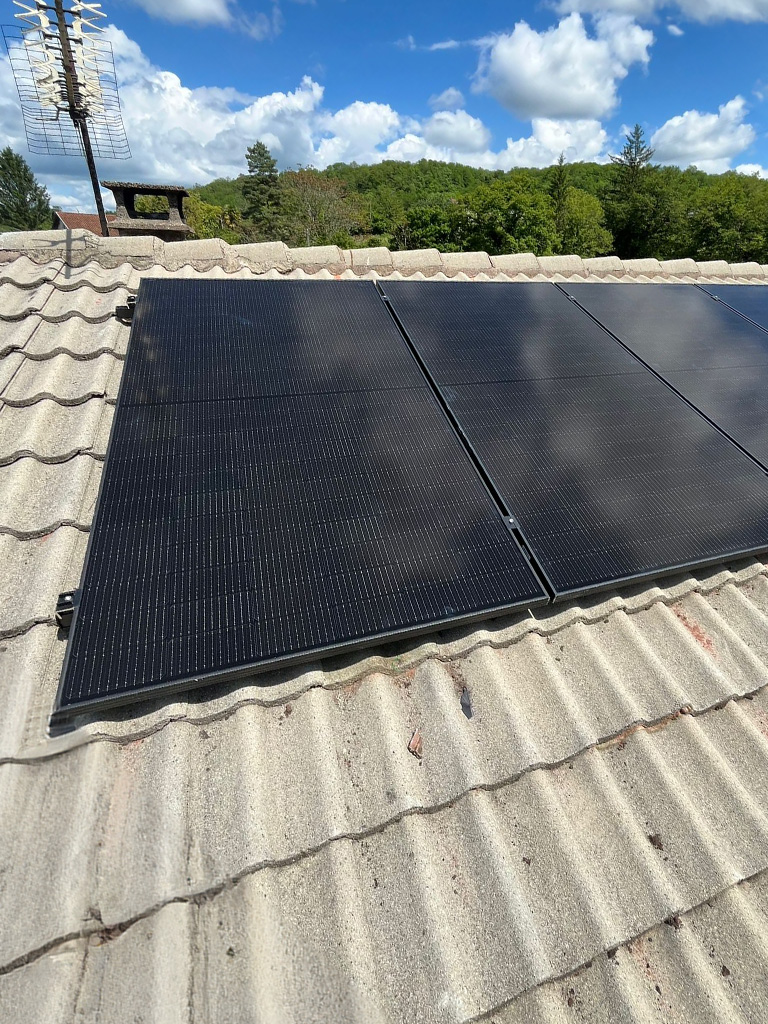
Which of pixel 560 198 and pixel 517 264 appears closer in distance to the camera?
pixel 517 264

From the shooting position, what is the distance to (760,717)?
2783mm

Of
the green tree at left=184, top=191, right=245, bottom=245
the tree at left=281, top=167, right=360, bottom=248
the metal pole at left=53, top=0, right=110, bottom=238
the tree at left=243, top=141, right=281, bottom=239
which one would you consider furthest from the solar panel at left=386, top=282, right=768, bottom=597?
the tree at left=243, top=141, right=281, bottom=239

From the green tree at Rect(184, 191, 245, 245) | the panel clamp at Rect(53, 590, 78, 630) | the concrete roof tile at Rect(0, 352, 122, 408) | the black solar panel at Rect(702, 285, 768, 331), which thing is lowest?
the panel clamp at Rect(53, 590, 78, 630)

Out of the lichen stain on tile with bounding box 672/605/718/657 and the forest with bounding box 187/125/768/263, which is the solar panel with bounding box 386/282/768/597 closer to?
the lichen stain on tile with bounding box 672/605/718/657

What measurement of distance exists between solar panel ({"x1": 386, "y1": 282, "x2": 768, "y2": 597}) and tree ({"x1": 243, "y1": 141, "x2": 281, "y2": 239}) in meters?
78.8

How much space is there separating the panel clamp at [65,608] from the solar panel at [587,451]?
8.54ft

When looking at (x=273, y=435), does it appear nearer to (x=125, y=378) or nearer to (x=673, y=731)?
(x=125, y=378)

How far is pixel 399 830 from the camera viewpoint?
2.07 meters

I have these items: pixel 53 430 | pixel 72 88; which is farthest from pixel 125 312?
pixel 72 88

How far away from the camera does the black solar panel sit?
21.6 feet

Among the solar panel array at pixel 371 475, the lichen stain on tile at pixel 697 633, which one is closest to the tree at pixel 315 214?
the solar panel array at pixel 371 475

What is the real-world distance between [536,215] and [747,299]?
43618 millimetres

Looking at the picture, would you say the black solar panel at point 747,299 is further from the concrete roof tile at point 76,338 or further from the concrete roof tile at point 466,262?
the concrete roof tile at point 76,338

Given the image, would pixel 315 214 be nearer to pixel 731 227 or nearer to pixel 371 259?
pixel 731 227
